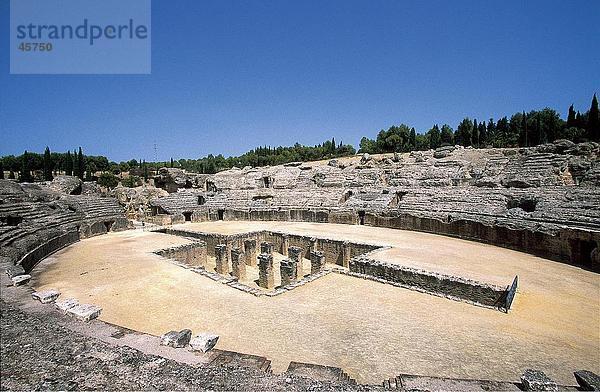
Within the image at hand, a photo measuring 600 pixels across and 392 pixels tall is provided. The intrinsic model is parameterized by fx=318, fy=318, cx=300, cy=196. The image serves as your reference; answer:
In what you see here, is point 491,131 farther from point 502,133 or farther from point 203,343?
point 203,343

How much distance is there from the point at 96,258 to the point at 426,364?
40.7ft

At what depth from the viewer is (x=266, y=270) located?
37.1 ft

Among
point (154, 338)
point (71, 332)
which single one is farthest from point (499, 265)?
point (71, 332)

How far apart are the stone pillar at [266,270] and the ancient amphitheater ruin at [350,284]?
69mm

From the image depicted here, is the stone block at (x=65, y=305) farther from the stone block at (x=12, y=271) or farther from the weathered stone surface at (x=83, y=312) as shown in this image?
the stone block at (x=12, y=271)

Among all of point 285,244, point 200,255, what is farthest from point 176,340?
point 285,244

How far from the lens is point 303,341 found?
622 centimetres

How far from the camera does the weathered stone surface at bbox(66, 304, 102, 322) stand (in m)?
5.69

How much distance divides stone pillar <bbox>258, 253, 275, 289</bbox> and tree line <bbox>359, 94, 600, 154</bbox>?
41.6 metres

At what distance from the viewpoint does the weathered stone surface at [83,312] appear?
18.7 feet

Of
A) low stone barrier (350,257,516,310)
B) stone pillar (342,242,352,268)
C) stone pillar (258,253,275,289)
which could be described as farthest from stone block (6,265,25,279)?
stone pillar (342,242,352,268)

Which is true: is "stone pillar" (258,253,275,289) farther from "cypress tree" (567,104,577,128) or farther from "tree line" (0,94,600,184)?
"cypress tree" (567,104,577,128)

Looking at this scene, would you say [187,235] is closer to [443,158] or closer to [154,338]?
[154,338]

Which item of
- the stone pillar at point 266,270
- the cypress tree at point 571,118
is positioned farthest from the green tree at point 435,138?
the stone pillar at point 266,270
